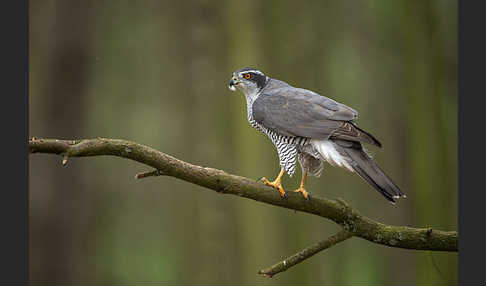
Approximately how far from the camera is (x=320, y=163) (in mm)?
3471

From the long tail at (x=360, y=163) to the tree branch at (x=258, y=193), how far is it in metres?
0.23

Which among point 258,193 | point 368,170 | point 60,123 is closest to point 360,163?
point 368,170

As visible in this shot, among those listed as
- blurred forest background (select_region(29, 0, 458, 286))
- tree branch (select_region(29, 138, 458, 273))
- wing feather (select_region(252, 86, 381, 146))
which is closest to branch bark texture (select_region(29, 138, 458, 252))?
tree branch (select_region(29, 138, 458, 273))

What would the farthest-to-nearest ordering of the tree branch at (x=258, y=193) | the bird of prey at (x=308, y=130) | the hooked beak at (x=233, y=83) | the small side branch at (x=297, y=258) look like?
the hooked beak at (x=233, y=83), the bird of prey at (x=308, y=130), the small side branch at (x=297, y=258), the tree branch at (x=258, y=193)

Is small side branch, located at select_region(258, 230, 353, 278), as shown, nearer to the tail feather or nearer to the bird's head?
the tail feather

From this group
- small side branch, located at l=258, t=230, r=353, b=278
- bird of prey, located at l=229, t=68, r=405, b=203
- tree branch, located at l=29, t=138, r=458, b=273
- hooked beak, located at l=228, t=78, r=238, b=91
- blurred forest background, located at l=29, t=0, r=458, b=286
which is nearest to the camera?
tree branch, located at l=29, t=138, r=458, b=273

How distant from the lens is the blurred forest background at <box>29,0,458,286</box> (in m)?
4.41

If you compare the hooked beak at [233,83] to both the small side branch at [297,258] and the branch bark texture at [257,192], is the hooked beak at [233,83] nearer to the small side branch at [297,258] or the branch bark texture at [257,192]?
the branch bark texture at [257,192]

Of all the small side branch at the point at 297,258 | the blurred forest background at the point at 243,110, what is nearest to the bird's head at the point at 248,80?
the blurred forest background at the point at 243,110

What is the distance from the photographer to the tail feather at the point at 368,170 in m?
2.64

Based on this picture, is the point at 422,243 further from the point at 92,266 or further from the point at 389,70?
the point at 92,266

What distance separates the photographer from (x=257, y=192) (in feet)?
8.93

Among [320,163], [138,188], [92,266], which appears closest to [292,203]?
[320,163]

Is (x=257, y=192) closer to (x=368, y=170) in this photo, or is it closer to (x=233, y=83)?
(x=368, y=170)
